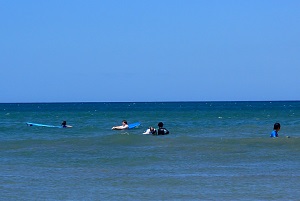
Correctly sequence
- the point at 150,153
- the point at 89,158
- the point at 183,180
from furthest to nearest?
the point at 150,153 < the point at 89,158 < the point at 183,180

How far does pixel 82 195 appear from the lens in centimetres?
1212

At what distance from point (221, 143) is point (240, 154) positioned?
13.3 feet

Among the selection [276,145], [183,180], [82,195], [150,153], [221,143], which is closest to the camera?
[82,195]

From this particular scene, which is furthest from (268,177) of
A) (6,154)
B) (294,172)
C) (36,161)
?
(6,154)

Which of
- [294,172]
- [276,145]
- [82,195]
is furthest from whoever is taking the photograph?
[276,145]

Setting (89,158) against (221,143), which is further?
(221,143)

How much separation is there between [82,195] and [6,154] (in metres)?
8.77

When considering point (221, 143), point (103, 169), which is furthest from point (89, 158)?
point (221, 143)

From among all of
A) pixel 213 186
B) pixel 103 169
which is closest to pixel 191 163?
pixel 103 169

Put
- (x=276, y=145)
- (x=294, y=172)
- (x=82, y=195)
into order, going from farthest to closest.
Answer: (x=276, y=145), (x=294, y=172), (x=82, y=195)

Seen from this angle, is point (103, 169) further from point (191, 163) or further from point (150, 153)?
point (150, 153)

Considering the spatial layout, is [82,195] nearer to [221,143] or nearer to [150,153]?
[150,153]

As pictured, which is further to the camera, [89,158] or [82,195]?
[89,158]

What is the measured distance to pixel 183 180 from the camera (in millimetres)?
13805
